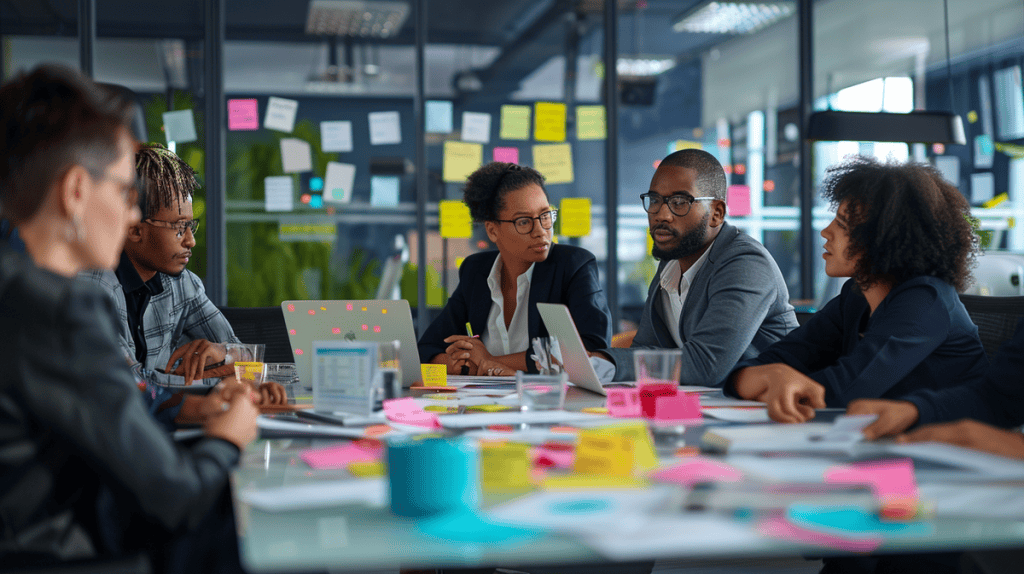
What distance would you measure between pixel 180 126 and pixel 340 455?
13.5 feet

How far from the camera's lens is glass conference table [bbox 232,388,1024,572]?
0.80m

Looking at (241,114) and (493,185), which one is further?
(241,114)

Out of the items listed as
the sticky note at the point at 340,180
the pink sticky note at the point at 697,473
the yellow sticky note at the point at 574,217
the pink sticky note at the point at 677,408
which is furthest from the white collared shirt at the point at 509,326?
the sticky note at the point at 340,180

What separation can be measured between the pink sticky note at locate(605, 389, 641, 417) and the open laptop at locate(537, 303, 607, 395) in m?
0.16

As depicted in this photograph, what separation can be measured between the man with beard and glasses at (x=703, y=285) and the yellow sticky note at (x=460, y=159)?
2.41 metres

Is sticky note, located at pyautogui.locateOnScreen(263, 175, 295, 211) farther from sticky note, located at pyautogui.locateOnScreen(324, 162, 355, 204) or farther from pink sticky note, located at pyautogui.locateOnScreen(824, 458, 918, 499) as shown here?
pink sticky note, located at pyautogui.locateOnScreen(824, 458, 918, 499)

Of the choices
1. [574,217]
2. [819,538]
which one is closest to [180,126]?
[574,217]

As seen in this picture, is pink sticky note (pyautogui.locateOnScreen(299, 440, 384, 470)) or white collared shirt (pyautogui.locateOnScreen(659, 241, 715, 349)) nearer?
pink sticky note (pyautogui.locateOnScreen(299, 440, 384, 470))

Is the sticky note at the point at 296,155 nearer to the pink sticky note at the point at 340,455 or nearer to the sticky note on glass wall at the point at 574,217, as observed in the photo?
the sticky note on glass wall at the point at 574,217

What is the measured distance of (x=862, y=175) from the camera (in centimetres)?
192

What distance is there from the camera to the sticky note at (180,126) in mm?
4805

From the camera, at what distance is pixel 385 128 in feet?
16.6

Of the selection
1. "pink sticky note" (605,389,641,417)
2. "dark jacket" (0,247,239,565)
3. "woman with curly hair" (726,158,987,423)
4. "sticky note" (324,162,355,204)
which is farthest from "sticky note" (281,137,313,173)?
"dark jacket" (0,247,239,565)

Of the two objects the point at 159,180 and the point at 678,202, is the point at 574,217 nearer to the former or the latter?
the point at 678,202
